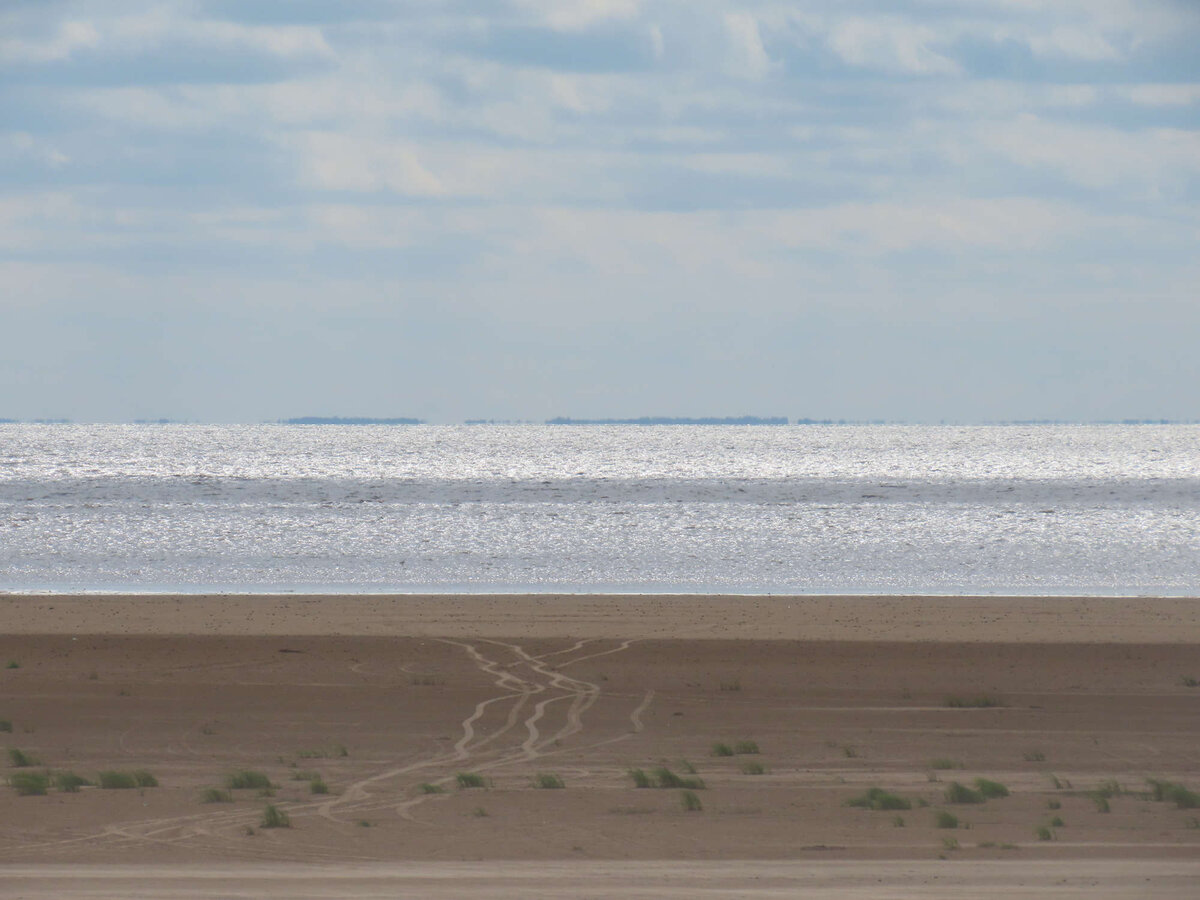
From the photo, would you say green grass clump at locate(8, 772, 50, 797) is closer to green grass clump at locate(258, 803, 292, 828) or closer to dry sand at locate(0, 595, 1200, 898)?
dry sand at locate(0, 595, 1200, 898)

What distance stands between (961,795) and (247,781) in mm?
5833

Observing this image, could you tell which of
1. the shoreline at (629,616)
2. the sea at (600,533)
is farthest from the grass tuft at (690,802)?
the sea at (600,533)

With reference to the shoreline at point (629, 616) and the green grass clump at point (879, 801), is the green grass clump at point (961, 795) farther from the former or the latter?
the shoreline at point (629, 616)

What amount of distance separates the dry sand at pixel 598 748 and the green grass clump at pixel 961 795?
0.11 meters

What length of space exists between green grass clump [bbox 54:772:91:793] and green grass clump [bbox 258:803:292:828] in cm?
205

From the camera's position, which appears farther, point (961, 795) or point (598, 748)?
point (598, 748)

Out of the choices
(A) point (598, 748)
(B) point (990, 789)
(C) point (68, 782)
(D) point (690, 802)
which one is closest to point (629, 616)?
(A) point (598, 748)

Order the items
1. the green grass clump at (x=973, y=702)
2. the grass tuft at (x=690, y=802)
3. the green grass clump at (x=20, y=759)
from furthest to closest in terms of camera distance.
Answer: the green grass clump at (x=973, y=702), the green grass clump at (x=20, y=759), the grass tuft at (x=690, y=802)

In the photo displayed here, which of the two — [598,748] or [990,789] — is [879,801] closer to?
[990,789]

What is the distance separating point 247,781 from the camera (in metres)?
11.4

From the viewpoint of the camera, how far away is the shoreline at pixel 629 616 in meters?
21.2

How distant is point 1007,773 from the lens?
12.0 meters

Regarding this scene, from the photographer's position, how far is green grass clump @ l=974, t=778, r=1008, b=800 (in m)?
11.0

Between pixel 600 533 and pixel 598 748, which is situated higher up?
pixel 600 533
